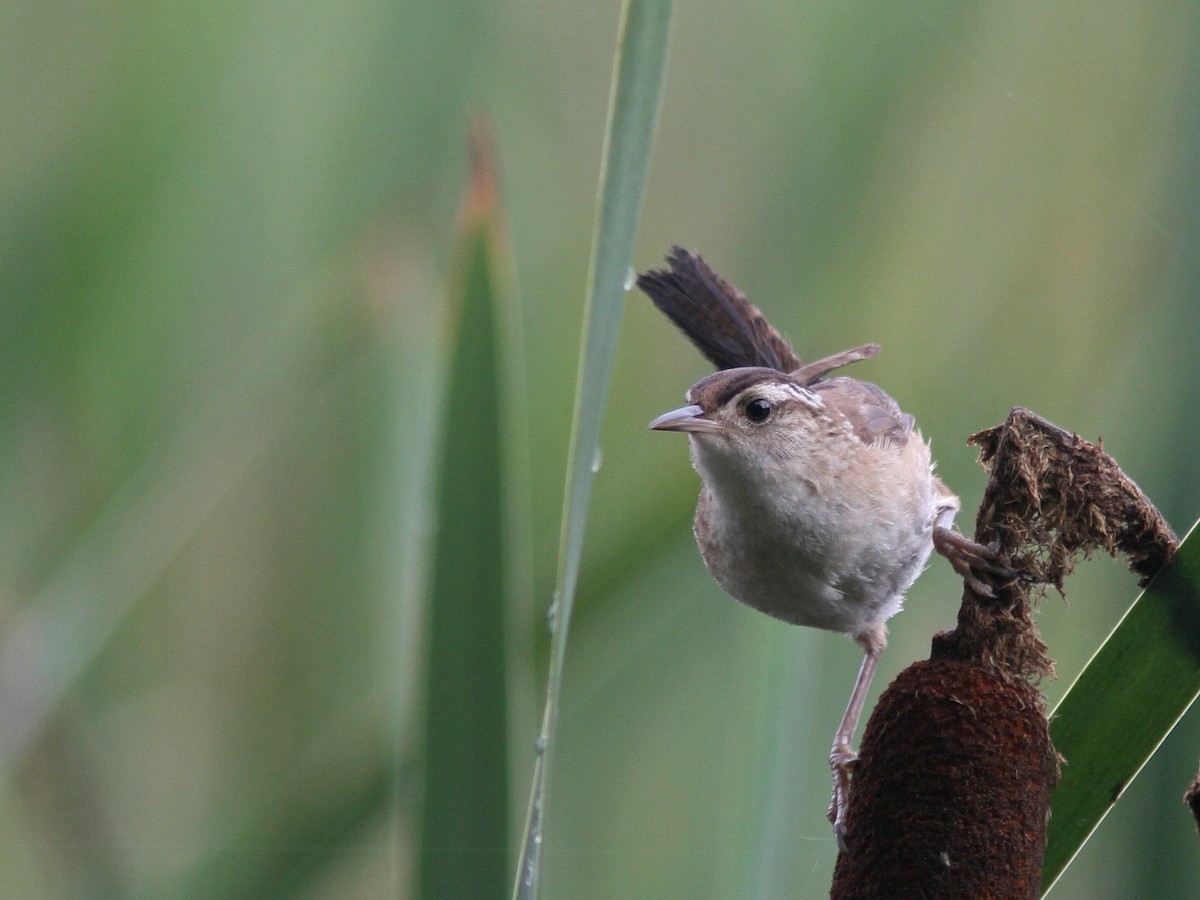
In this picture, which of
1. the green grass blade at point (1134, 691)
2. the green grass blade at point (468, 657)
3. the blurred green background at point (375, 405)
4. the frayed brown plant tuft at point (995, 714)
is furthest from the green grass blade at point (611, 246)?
the blurred green background at point (375, 405)

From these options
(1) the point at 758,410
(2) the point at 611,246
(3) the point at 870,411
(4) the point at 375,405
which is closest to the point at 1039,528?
(2) the point at 611,246

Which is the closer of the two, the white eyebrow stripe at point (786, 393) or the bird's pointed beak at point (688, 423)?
the bird's pointed beak at point (688, 423)

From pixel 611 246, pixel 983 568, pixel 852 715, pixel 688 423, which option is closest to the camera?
pixel 611 246

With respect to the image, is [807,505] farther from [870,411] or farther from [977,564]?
[977,564]

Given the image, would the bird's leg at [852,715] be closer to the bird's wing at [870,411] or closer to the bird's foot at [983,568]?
the bird's wing at [870,411]

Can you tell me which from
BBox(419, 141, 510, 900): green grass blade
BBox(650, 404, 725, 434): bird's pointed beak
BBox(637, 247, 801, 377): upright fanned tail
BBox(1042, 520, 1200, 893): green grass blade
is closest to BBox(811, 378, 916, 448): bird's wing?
BBox(637, 247, 801, 377): upright fanned tail

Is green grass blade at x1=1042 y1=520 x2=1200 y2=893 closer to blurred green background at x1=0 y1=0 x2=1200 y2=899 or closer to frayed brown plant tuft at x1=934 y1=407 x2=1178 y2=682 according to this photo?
frayed brown plant tuft at x1=934 y1=407 x2=1178 y2=682
